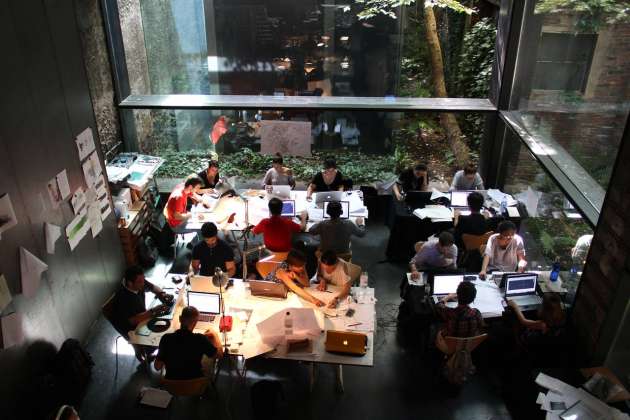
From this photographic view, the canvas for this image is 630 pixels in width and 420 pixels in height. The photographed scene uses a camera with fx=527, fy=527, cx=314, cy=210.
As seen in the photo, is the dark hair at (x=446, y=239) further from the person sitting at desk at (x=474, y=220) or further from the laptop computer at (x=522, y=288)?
the person sitting at desk at (x=474, y=220)

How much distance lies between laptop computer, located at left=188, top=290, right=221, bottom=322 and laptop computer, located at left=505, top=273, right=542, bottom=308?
3.03 meters

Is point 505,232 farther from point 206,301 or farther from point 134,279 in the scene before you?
point 134,279

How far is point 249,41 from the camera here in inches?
321

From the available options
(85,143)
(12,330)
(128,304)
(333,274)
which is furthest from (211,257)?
(12,330)

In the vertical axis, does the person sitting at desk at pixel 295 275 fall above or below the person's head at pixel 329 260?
below

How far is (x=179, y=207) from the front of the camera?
23.4ft

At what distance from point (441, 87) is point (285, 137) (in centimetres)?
265

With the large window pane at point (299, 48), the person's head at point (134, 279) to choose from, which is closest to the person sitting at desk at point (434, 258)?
the person's head at point (134, 279)

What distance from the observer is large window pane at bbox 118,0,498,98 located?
800 centimetres

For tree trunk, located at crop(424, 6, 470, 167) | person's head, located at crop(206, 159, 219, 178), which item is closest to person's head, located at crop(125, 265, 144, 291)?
person's head, located at crop(206, 159, 219, 178)

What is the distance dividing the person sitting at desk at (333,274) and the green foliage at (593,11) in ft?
12.1

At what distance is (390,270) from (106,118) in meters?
4.73

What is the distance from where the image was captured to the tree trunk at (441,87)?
8195 millimetres

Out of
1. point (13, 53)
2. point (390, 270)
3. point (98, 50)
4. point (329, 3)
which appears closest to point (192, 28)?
point (98, 50)
